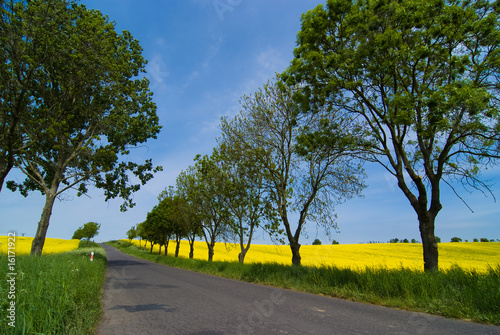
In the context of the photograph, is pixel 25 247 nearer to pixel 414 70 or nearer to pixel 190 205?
pixel 190 205

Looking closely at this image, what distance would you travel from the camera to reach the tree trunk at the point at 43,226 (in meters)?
15.4

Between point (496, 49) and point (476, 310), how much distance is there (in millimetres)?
8085

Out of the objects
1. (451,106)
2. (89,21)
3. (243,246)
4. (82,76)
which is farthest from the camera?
(243,246)

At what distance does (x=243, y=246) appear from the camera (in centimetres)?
2195

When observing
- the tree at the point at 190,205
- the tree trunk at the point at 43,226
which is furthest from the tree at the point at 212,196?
the tree trunk at the point at 43,226

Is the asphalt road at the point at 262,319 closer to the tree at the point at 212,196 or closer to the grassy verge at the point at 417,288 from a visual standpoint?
the grassy verge at the point at 417,288

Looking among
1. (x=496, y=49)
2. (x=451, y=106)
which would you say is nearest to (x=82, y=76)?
(x=451, y=106)

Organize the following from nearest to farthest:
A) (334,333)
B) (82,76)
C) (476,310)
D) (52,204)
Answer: (334,333)
(476,310)
(82,76)
(52,204)

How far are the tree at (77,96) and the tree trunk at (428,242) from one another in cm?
1437

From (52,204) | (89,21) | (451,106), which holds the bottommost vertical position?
(52,204)

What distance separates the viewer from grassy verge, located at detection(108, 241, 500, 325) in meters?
5.09

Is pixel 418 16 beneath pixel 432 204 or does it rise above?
above

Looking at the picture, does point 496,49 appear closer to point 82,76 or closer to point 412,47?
point 412,47

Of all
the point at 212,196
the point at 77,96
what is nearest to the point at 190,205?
the point at 212,196
